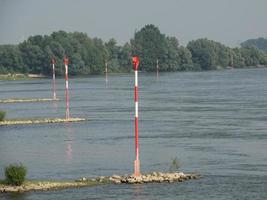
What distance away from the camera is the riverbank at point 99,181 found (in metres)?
36.7

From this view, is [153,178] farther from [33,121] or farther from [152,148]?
[33,121]

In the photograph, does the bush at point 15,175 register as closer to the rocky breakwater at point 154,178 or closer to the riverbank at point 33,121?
the rocky breakwater at point 154,178

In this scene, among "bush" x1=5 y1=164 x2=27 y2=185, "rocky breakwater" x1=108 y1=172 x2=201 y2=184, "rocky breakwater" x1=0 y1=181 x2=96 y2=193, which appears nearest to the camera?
"rocky breakwater" x1=0 y1=181 x2=96 y2=193

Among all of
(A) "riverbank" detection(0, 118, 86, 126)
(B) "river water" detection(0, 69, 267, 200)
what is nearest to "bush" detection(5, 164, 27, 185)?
(B) "river water" detection(0, 69, 267, 200)

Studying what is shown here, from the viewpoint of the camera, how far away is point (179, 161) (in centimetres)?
4625

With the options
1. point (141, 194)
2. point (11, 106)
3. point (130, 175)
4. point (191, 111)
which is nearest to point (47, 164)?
point (130, 175)

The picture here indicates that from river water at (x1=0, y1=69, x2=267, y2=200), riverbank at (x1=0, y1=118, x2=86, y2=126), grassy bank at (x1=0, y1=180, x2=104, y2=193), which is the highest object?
grassy bank at (x1=0, y1=180, x2=104, y2=193)

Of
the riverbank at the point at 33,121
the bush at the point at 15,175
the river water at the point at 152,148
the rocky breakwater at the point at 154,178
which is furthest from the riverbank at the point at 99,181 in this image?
the riverbank at the point at 33,121

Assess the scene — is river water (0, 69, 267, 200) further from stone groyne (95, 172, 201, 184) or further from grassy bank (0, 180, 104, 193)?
grassy bank (0, 180, 104, 193)

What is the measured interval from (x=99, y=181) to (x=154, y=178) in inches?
97.3

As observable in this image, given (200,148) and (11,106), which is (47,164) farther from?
(11,106)

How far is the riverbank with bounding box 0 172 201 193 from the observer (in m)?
36.7

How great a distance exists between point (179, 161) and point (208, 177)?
6006 mm

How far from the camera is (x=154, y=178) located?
127ft
